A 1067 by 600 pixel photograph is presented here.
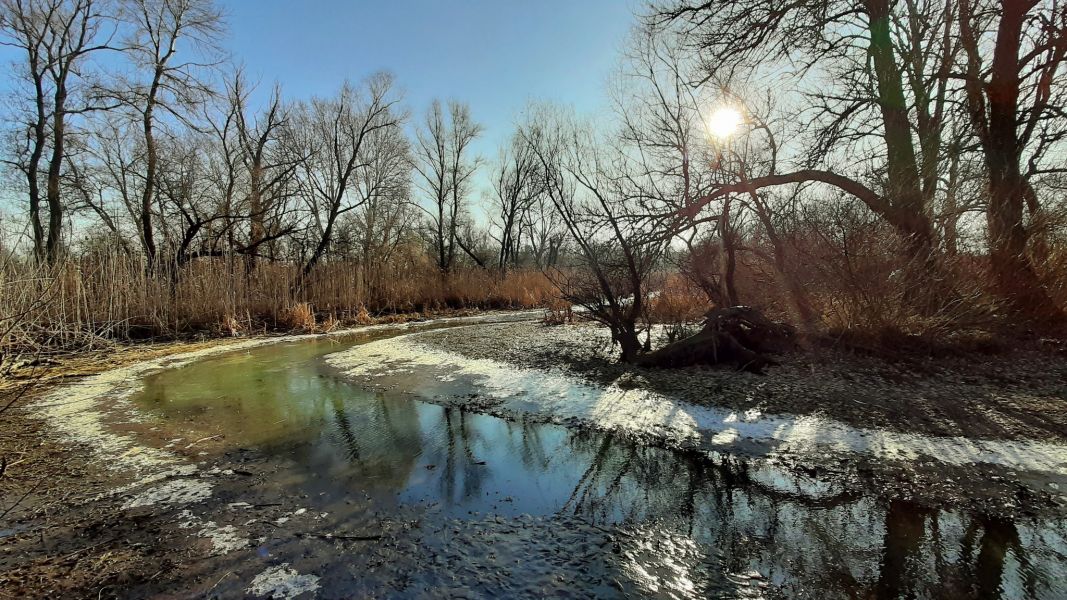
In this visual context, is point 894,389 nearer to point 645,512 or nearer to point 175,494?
point 645,512

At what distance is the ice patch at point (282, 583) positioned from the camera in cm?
218

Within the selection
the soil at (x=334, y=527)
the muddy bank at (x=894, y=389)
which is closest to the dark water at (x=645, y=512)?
the soil at (x=334, y=527)

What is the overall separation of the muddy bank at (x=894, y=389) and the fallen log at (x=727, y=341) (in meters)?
0.27

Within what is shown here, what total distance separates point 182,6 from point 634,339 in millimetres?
17657

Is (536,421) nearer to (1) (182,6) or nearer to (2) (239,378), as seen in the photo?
(2) (239,378)

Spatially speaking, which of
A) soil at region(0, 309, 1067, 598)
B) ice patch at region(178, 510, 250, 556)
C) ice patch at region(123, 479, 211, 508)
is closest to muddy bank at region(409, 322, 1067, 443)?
soil at region(0, 309, 1067, 598)

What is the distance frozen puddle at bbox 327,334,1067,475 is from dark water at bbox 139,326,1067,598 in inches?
20.3

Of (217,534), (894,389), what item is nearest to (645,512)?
(217,534)

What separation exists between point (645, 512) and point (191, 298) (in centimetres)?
1247

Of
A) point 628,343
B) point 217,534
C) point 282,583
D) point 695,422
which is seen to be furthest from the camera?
point 628,343

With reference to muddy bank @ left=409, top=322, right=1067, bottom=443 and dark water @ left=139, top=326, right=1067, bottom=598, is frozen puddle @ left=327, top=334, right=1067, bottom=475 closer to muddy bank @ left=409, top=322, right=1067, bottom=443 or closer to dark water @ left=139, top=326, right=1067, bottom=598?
muddy bank @ left=409, top=322, right=1067, bottom=443

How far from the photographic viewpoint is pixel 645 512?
2.88 metres

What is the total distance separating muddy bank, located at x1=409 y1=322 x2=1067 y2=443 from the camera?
3.97 m

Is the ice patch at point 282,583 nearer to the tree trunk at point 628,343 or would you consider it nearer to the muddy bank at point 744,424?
the muddy bank at point 744,424
